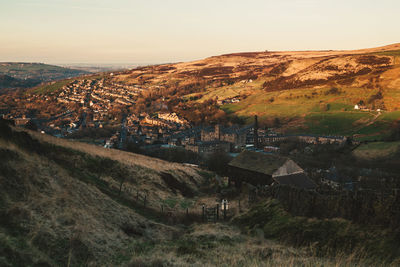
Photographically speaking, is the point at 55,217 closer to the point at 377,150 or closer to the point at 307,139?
the point at 377,150

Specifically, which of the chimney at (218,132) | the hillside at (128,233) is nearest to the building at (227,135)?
the chimney at (218,132)

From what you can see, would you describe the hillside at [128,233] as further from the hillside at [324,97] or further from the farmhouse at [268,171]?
the hillside at [324,97]

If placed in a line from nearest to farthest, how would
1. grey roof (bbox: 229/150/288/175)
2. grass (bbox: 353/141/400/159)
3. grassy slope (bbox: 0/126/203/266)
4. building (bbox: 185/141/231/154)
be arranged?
grassy slope (bbox: 0/126/203/266) → grey roof (bbox: 229/150/288/175) → grass (bbox: 353/141/400/159) → building (bbox: 185/141/231/154)

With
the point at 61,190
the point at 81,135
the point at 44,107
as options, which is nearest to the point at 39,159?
the point at 61,190

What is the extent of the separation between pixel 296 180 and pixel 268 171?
3135 millimetres

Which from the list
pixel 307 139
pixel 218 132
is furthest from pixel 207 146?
pixel 307 139

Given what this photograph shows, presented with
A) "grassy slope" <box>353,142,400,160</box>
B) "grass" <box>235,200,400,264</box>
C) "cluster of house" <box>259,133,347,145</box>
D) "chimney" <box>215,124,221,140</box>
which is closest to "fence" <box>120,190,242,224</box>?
"grass" <box>235,200,400,264</box>

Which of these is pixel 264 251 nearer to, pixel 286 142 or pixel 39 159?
pixel 39 159

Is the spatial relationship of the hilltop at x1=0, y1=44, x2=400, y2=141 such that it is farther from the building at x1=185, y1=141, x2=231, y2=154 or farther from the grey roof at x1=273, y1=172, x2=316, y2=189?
the grey roof at x1=273, y1=172, x2=316, y2=189

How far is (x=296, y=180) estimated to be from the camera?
3425cm

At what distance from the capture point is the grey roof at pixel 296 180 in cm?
3366

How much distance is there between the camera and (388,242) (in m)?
10.4

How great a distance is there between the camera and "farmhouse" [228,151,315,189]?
34062 millimetres

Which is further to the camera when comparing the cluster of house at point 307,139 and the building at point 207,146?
the building at point 207,146
